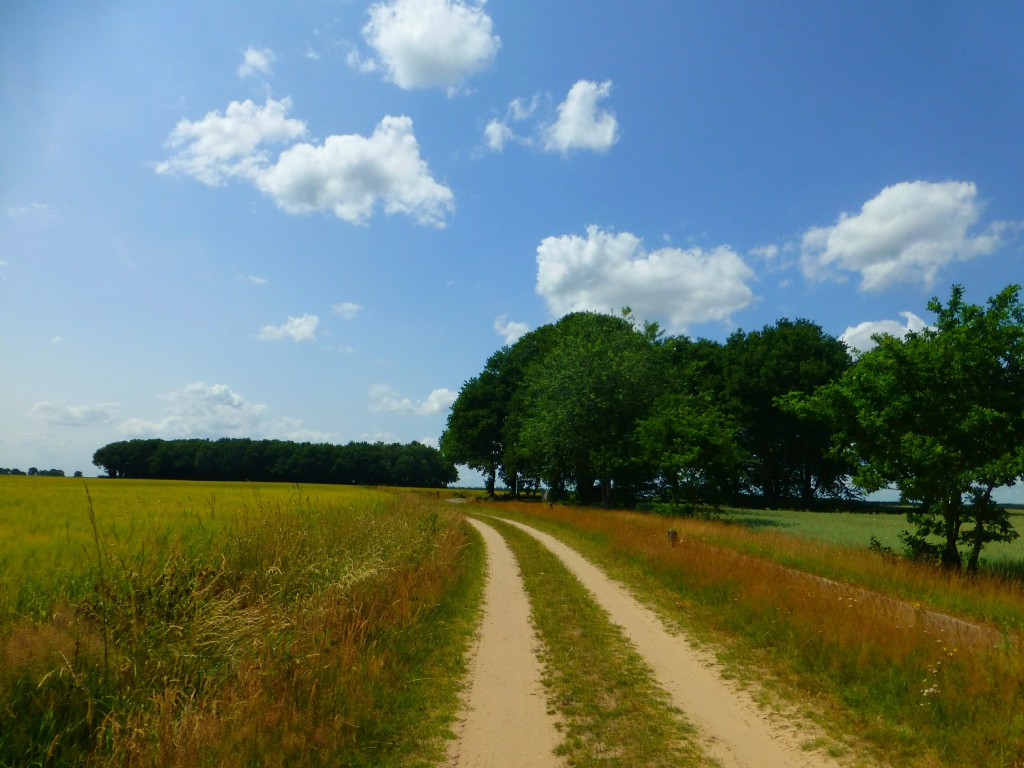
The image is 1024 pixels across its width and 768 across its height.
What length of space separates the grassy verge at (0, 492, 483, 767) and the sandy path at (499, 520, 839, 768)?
8.17ft

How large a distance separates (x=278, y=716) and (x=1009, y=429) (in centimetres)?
1777

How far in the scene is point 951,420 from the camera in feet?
52.1

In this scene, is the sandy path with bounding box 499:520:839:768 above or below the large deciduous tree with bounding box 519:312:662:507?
below

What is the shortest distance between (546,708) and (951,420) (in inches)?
594

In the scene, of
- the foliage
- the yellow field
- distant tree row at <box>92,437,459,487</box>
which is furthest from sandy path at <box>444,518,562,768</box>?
distant tree row at <box>92,437,459,487</box>

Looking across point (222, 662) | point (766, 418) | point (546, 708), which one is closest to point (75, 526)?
point (222, 662)

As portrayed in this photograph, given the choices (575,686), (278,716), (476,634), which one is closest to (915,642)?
(575,686)

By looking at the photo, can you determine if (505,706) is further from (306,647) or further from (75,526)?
(75,526)

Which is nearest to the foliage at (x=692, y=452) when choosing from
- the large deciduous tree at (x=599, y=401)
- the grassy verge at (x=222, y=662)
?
the large deciduous tree at (x=599, y=401)

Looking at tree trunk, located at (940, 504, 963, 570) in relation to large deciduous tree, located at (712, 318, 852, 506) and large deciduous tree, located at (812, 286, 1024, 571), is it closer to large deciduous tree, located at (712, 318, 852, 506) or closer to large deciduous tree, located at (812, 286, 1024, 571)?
large deciduous tree, located at (812, 286, 1024, 571)

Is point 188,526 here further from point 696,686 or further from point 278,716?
point 696,686

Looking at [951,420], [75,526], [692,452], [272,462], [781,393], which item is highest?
[781,393]

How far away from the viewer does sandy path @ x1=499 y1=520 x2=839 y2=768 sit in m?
5.14

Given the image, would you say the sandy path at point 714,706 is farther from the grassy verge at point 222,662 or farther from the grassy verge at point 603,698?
the grassy verge at point 222,662
